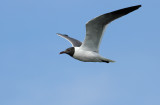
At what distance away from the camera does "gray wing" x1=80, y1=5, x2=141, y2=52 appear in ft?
51.0

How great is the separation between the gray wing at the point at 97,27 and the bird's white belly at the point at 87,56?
0.61 ft

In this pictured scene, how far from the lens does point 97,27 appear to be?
53.4 ft

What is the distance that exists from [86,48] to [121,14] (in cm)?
263

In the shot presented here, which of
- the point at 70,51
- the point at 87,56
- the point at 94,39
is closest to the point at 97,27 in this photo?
the point at 94,39

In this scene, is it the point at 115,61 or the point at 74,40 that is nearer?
the point at 115,61

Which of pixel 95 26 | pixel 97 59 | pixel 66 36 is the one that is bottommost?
pixel 97 59

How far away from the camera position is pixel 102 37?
16.7 metres

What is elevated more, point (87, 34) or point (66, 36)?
point (66, 36)

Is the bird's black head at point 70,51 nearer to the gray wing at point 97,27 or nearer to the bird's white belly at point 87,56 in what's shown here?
the bird's white belly at point 87,56

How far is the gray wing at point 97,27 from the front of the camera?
15.5m

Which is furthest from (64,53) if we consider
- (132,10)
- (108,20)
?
(132,10)

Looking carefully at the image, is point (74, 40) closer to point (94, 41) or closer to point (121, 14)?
point (94, 41)

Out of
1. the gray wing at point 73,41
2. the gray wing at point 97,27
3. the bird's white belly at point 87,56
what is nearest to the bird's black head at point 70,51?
the bird's white belly at point 87,56

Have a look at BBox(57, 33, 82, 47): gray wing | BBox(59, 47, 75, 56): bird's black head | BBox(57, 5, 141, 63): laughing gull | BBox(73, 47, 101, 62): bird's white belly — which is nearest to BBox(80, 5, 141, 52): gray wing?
BBox(57, 5, 141, 63): laughing gull
